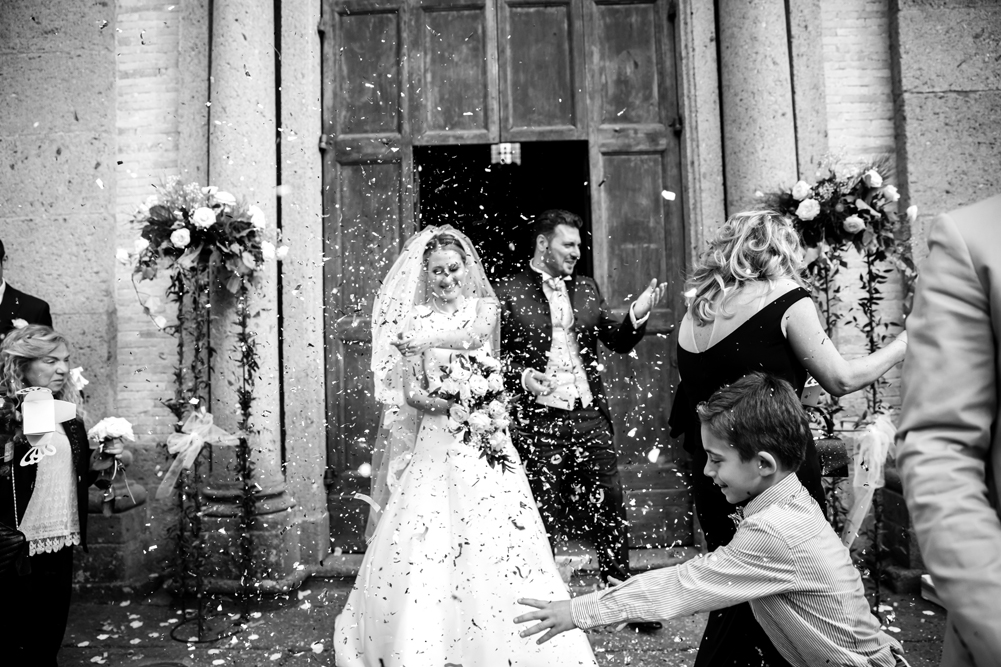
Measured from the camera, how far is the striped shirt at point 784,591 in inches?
77.2

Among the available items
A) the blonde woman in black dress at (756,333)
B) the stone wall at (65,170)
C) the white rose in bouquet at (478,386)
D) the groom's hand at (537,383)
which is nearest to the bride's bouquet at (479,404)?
the white rose in bouquet at (478,386)

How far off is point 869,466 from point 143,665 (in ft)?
12.1

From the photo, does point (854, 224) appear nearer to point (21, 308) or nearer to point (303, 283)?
point (303, 283)

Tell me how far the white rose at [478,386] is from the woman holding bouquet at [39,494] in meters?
1.98

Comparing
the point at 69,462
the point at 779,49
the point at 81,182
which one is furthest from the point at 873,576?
the point at 81,182

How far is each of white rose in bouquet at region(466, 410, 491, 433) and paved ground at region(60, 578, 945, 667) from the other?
4.46 feet

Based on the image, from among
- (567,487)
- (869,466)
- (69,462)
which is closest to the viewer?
(869,466)

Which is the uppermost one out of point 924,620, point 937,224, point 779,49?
point 779,49

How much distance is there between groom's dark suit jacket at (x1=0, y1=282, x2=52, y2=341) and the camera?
4773 mm

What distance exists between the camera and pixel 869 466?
357 cm

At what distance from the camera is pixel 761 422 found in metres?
2.19

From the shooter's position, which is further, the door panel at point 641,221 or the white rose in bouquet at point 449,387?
the door panel at point 641,221

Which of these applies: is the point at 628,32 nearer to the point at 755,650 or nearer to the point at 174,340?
the point at 174,340

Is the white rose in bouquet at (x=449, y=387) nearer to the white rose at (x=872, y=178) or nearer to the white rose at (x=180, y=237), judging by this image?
the white rose at (x=180, y=237)
